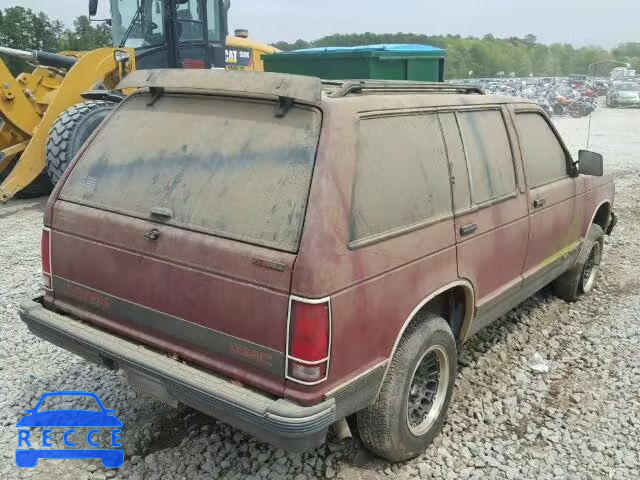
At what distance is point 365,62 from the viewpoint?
7.37 meters

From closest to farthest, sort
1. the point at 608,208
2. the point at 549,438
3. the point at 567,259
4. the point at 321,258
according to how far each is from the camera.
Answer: the point at 321,258, the point at 549,438, the point at 567,259, the point at 608,208

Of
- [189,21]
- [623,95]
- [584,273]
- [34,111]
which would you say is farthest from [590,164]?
[623,95]

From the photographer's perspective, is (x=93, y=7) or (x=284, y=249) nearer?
(x=284, y=249)

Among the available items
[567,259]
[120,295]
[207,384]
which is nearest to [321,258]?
[207,384]

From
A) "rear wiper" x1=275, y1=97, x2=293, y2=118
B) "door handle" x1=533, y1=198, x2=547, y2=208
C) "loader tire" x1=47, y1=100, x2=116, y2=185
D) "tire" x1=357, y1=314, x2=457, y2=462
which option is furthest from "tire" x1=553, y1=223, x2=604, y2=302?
"loader tire" x1=47, y1=100, x2=116, y2=185

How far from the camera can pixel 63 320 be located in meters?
3.17

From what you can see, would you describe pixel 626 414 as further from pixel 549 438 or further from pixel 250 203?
pixel 250 203

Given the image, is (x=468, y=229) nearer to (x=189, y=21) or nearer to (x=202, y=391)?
(x=202, y=391)

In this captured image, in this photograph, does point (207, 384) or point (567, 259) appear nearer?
point (207, 384)

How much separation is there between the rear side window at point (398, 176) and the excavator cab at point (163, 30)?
657cm

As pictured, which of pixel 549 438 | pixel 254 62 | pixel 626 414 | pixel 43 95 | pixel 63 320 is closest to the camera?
pixel 63 320

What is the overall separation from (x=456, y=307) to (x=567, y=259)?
1767 mm

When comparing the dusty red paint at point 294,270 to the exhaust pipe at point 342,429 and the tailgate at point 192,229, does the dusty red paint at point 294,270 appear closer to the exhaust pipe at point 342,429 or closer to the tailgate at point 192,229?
the tailgate at point 192,229

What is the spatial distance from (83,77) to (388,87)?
623 centimetres
